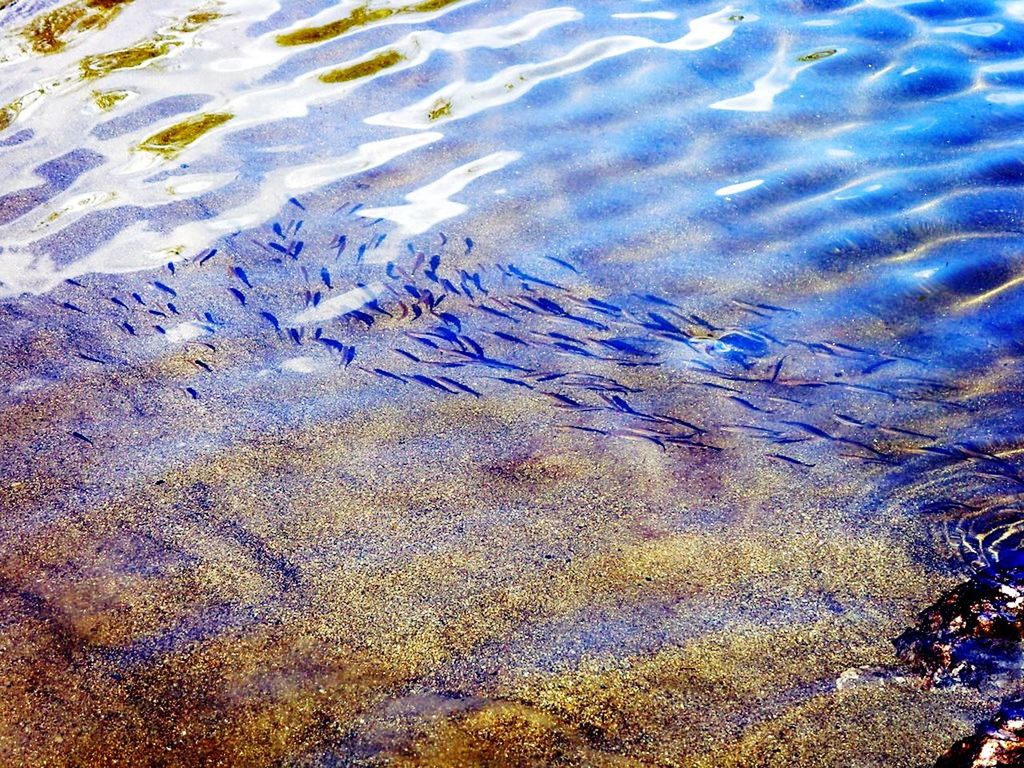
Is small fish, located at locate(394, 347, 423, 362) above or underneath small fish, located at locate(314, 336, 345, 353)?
underneath

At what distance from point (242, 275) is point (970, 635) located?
3.19m

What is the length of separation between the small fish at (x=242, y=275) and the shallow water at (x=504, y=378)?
15 millimetres

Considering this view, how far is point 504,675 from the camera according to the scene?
2.53m

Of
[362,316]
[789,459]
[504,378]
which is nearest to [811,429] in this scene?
[789,459]

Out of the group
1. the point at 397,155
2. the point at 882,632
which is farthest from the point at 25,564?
the point at 397,155

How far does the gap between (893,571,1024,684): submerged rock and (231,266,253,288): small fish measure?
2962 millimetres

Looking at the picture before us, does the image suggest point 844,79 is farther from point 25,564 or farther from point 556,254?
point 25,564

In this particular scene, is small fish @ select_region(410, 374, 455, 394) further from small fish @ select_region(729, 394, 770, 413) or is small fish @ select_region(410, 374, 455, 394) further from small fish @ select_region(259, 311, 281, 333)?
small fish @ select_region(729, 394, 770, 413)

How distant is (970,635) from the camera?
256 cm

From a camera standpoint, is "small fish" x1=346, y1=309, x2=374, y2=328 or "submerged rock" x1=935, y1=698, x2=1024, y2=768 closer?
"submerged rock" x1=935, y1=698, x2=1024, y2=768

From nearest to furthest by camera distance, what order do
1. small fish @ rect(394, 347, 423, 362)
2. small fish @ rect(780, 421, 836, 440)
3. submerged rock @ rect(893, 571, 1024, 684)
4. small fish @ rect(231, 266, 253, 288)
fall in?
submerged rock @ rect(893, 571, 1024, 684) → small fish @ rect(780, 421, 836, 440) → small fish @ rect(394, 347, 423, 362) → small fish @ rect(231, 266, 253, 288)

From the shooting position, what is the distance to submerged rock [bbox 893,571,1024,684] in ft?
8.11

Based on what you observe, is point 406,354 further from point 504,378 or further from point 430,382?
point 504,378

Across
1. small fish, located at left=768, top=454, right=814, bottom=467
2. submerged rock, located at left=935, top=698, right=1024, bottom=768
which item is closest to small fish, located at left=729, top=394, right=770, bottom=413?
small fish, located at left=768, top=454, right=814, bottom=467
